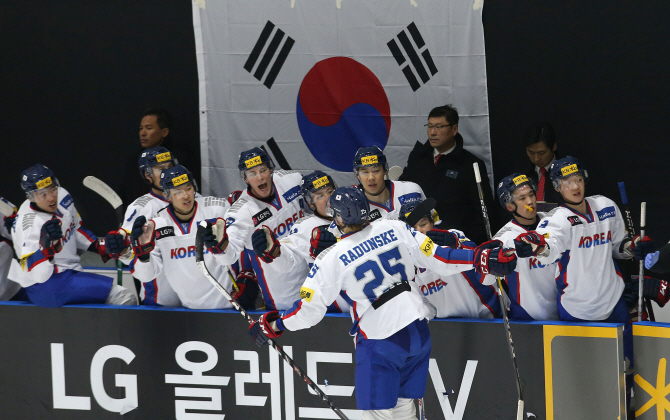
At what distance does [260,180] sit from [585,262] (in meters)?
2.08

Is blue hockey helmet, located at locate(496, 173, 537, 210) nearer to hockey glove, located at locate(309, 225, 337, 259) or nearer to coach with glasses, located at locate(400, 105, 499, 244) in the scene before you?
coach with glasses, located at locate(400, 105, 499, 244)

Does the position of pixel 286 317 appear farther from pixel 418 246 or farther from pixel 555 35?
pixel 555 35

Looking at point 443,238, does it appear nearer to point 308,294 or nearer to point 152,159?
point 308,294

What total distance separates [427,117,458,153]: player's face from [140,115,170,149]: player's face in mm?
2131

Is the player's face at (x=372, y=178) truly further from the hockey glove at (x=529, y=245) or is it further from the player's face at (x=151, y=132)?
the player's face at (x=151, y=132)

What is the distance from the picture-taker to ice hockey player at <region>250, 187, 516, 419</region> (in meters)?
3.78

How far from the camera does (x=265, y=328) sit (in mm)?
3934

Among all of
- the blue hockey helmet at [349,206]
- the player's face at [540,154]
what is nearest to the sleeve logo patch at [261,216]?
the blue hockey helmet at [349,206]

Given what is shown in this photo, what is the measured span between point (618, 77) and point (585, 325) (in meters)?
2.33

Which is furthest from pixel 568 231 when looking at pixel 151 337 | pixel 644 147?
pixel 151 337

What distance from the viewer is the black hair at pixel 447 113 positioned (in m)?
5.49

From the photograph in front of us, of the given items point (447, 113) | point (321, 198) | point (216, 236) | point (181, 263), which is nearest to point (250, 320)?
point (216, 236)

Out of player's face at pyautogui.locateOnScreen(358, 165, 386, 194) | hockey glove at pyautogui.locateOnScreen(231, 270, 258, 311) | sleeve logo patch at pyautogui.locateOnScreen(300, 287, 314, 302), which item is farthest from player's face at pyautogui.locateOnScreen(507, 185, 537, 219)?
hockey glove at pyautogui.locateOnScreen(231, 270, 258, 311)

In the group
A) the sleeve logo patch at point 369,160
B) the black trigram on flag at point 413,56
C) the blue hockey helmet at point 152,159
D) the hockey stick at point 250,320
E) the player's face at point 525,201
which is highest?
the black trigram on flag at point 413,56
